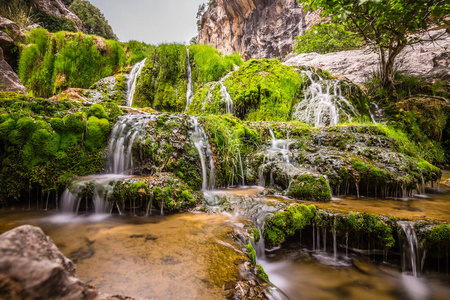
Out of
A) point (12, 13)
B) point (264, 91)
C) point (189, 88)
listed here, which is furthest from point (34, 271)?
point (12, 13)

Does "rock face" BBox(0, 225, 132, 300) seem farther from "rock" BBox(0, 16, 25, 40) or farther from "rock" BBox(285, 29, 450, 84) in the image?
"rock" BBox(0, 16, 25, 40)

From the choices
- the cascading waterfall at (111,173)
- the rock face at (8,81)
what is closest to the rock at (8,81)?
the rock face at (8,81)

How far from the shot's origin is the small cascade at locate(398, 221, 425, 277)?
2082 millimetres

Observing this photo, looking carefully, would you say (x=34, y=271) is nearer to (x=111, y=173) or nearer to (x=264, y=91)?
(x=111, y=173)

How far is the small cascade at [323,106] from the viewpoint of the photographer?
22.5 ft

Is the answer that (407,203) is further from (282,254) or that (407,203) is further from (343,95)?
(343,95)

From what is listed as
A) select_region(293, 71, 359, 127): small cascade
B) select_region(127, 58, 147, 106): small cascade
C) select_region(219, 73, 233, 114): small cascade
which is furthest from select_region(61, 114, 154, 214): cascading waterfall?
select_region(127, 58, 147, 106): small cascade

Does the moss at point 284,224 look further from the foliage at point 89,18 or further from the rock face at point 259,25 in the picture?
the foliage at point 89,18

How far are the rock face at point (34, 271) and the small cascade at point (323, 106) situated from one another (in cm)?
738

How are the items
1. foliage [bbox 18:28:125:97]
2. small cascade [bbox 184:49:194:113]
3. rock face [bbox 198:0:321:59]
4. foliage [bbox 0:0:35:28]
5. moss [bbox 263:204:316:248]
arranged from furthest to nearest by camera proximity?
rock face [bbox 198:0:321:59]
foliage [bbox 0:0:35:28]
small cascade [bbox 184:49:194:113]
foliage [bbox 18:28:125:97]
moss [bbox 263:204:316:248]

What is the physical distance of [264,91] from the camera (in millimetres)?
6961

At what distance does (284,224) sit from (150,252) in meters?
1.54

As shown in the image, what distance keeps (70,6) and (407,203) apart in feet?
119

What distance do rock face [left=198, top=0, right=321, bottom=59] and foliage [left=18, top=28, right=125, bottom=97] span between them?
1276 cm
